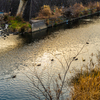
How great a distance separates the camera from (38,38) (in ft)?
69.1

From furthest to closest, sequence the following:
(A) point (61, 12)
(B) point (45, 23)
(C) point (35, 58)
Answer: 1. (A) point (61, 12)
2. (B) point (45, 23)
3. (C) point (35, 58)

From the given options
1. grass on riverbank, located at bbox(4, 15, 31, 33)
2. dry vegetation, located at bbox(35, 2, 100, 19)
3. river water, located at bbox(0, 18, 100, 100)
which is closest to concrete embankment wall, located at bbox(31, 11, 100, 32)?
dry vegetation, located at bbox(35, 2, 100, 19)

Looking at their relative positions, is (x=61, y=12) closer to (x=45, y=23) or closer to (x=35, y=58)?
(x=45, y=23)

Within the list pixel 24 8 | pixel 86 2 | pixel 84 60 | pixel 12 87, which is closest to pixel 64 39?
pixel 84 60

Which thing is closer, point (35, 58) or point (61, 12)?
point (35, 58)

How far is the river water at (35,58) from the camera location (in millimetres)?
10328

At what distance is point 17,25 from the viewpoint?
2478cm

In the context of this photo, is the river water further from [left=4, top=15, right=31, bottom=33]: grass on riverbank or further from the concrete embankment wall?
the concrete embankment wall

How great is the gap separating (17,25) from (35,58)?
12.1 m

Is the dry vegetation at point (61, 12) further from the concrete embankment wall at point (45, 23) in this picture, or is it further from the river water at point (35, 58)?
the river water at point (35, 58)

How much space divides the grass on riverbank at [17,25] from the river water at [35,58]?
1.72 meters

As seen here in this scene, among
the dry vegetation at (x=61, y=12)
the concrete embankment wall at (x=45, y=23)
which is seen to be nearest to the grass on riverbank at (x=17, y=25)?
the concrete embankment wall at (x=45, y=23)

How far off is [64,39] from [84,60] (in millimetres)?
7065

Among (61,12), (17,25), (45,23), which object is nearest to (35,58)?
(17,25)
